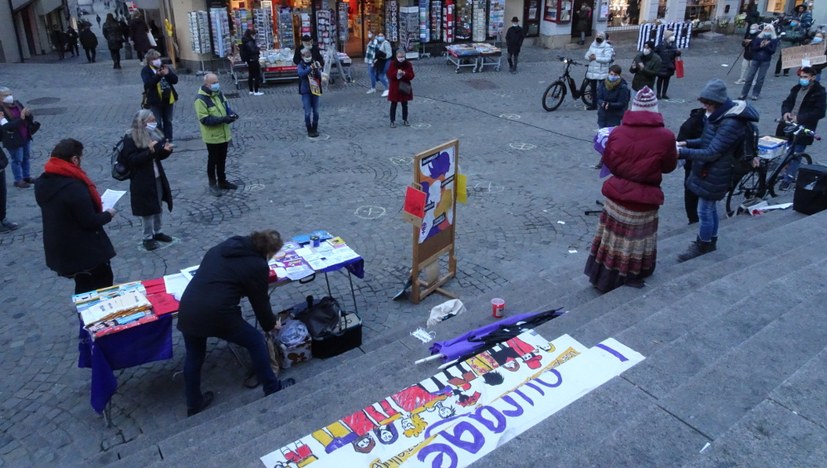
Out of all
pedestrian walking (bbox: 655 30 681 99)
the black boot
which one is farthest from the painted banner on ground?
pedestrian walking (bbox: 655 30 681 99)

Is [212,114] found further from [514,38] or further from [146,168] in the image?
[514,38]

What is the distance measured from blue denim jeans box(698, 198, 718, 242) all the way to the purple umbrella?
6.63ft

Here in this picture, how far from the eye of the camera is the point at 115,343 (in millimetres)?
4723

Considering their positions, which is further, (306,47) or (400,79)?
(306,47)

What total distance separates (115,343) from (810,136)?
883 centimetres

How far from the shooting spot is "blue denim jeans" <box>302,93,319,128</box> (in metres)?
12.0

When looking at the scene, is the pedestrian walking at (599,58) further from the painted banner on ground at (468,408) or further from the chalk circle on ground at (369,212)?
the painted banner on ground at (468,408)

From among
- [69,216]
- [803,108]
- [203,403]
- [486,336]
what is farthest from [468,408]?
[803,108]

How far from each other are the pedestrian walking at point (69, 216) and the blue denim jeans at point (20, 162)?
476 cm

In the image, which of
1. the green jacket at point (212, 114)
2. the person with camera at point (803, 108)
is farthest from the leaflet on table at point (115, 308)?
the person with camera at point (803, 108)

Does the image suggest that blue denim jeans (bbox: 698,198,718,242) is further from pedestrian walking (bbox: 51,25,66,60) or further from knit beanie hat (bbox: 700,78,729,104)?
pedestrian walking (bbox: 51,25,66,60)

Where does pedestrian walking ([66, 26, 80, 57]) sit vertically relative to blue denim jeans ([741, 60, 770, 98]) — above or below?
above

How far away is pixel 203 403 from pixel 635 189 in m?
3.85

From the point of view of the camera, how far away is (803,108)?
9.22 meters
